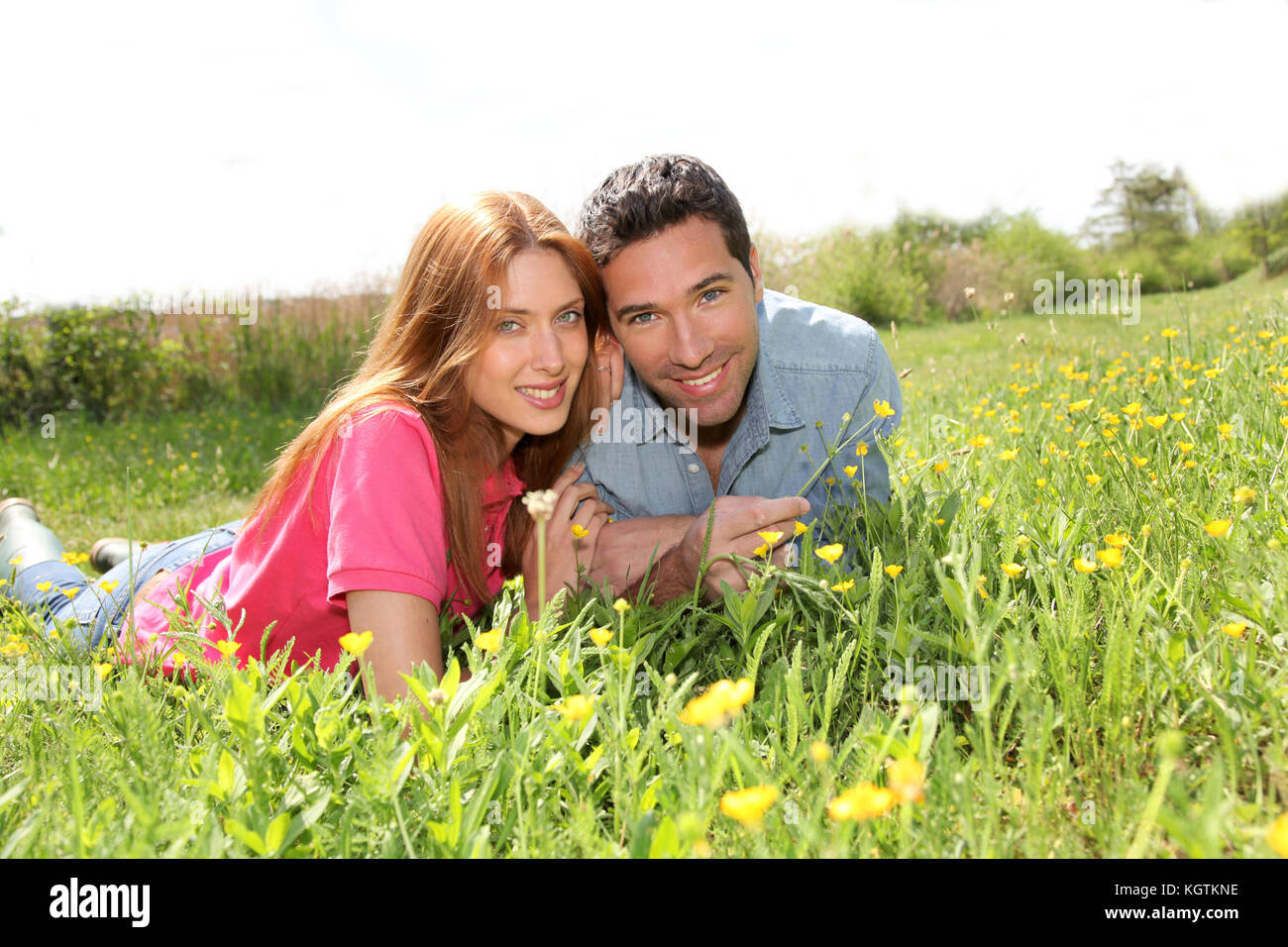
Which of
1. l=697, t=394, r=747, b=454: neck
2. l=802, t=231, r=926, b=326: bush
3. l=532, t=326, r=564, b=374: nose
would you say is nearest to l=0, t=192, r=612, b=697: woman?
l=532, t=326, r=564, b=374: nose

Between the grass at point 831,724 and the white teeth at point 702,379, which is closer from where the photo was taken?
the grass at point 831,724

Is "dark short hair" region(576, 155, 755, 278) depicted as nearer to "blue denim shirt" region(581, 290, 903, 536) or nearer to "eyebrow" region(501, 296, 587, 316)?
"eyebrow" region(501, 296, 587, 316)

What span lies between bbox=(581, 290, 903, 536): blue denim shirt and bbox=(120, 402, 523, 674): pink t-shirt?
570 millimetres

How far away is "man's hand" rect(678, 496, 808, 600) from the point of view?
223 cm

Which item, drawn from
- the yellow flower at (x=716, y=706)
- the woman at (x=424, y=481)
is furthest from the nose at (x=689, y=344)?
the yellow flower at (x=716, y=706)

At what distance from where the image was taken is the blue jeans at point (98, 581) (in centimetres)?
264

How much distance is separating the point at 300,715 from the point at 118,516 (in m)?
4.17

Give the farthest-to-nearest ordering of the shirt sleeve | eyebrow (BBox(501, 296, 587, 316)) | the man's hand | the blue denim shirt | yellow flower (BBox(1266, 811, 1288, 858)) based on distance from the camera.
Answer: the blue denim shirt < eyebrow (BBox(501, 296, 587, 316)) < the man's hand < the shirt sleeve < yellow flower (BBox(1266, 811, 1288, 858))

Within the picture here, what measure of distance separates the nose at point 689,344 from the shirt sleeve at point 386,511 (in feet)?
2.63

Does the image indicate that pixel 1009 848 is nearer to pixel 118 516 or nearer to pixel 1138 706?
pixel 1138 706

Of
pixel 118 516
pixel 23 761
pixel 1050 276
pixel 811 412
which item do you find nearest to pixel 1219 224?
pixel 1050 276

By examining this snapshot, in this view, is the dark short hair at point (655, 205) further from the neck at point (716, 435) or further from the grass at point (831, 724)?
the grass at point (831, 724)

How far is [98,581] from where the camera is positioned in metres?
2.87

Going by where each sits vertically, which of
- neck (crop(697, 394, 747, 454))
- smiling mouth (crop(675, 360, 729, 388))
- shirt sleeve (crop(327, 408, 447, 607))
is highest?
smiling mouth (crop(675, 360, 729, 388))
